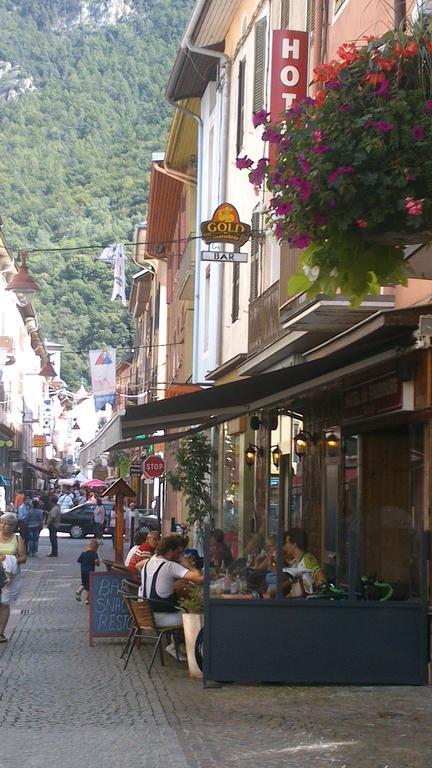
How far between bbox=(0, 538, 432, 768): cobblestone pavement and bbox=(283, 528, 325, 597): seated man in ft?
3.34

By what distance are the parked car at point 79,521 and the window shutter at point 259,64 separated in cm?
3245

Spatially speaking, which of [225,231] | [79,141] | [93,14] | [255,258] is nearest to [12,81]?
[93,14]

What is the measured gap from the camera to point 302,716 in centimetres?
1009

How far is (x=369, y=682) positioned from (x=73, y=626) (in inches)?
283

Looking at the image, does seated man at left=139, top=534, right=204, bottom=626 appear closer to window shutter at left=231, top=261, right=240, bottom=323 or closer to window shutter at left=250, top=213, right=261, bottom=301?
window shutter at left=250, top=213, right=261, bottom=301

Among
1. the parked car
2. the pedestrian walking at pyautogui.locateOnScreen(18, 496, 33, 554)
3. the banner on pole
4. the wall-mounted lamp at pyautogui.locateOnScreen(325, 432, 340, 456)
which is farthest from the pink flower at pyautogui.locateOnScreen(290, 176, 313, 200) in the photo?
the parked car

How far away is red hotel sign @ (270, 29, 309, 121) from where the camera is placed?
15773 millimetres

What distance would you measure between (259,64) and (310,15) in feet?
15.6

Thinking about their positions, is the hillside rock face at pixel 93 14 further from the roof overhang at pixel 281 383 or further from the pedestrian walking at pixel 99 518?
the roof overhang at pixel 281 383

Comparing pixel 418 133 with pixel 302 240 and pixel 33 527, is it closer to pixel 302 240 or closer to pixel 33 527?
pixel 302 240

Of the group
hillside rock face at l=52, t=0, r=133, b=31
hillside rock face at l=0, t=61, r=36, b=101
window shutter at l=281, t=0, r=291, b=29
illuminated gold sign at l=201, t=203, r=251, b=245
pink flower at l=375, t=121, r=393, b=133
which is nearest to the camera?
pink flower at l=375, t=121, r=393, b=133

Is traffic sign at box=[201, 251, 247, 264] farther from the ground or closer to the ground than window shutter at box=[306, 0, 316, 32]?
closer to the ground

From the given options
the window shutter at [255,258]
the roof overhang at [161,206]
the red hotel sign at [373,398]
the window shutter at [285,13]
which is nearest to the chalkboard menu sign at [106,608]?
the red hotel sign at [373,398]

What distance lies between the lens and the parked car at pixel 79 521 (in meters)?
52.5
